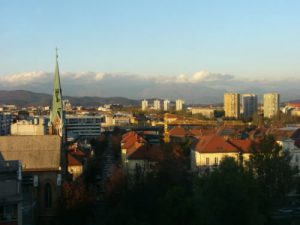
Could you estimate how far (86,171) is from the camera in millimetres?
41844

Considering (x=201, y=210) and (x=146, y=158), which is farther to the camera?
(x=146, y=158)

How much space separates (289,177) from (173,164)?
25.9 feet

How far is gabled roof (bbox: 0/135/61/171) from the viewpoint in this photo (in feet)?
96.4

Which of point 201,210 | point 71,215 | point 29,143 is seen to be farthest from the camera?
point 29,143

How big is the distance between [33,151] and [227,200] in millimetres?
12058

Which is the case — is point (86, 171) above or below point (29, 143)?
below

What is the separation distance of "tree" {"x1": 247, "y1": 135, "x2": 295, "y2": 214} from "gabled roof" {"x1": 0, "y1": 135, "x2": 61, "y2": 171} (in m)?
11.2

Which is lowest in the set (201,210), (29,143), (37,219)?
(37,219)

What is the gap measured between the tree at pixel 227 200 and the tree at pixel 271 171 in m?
6.75

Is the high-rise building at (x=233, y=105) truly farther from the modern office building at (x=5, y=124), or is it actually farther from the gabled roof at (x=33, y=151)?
the gabled roof at (x=33, y=151)

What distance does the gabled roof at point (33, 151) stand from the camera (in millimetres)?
29391

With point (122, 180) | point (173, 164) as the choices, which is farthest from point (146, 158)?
point (122, 180)

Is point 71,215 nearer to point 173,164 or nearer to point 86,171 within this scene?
point 173,164

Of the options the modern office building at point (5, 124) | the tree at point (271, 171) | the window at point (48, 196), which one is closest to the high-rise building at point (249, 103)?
the modern office building at point (5, 124)
